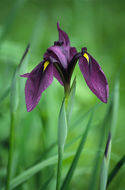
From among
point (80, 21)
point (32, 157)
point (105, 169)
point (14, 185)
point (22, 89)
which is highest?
point (80, 21)

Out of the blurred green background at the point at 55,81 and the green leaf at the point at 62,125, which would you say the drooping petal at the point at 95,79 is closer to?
the green leaf at the point at 62,125

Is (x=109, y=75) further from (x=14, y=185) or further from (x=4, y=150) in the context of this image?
(x=14, y=185)

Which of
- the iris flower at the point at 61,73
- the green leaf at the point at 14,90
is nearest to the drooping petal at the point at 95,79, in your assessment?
the iris flower at the point at 61,73

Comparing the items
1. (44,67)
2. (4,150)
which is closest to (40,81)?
(44,67)

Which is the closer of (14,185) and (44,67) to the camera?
(44,67)

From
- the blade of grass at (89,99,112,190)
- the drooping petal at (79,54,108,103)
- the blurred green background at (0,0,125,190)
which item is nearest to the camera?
the drooping petal at (79,54,108,103)

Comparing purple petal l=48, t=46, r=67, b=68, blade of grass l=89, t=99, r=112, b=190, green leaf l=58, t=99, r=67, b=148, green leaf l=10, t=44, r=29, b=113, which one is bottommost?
blade of grass l=89, t=99, r=112, b=190

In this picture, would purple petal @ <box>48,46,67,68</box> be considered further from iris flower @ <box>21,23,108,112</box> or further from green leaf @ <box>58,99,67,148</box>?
green leaf @ <box>58,99,67,148</box>

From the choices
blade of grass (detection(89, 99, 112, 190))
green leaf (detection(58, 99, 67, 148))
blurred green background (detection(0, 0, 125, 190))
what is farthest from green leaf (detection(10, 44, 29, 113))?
blade of grass (detection(89, 99, 112, 190))

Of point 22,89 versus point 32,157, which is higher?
point 22,89
